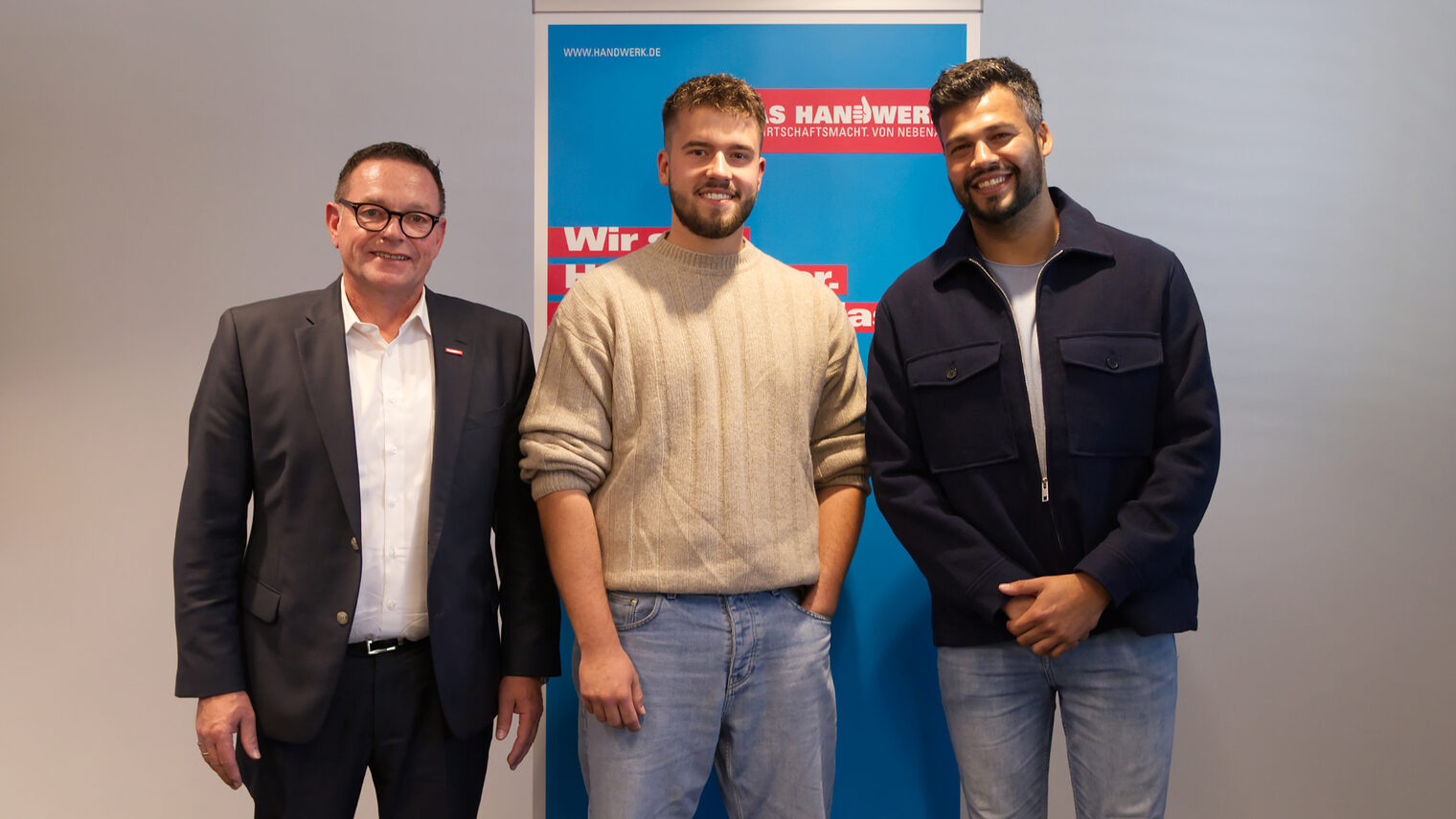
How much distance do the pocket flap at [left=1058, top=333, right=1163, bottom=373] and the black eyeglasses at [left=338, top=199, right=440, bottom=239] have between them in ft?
4.23

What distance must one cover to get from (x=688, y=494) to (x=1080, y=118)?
156 cm

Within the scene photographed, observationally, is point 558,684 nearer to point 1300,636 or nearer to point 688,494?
point 688,494

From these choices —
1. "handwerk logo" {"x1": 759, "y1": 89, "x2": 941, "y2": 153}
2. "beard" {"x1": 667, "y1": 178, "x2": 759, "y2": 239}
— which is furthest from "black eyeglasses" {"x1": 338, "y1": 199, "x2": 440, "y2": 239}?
"handwerk logo" {"x1": 759, "y1": 89, "x2": 941, "y2": 153}

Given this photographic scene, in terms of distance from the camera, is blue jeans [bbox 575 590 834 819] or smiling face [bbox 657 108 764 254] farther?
smiling face [bbox 657 108 764 254]

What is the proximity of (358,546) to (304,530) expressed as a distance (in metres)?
0.11

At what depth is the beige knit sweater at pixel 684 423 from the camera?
1.71m

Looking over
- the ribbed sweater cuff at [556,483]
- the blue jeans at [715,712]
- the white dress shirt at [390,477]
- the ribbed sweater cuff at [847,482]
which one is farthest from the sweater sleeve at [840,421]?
the white dress shirt at [390,477]

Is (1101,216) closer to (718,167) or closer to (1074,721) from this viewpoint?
(718,167)

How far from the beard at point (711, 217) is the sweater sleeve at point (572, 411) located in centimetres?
26

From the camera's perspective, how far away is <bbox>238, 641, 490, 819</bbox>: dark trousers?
1656 mm

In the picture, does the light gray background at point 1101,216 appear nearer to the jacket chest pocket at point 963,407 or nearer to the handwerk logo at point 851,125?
the handwerk logo at point 851,125

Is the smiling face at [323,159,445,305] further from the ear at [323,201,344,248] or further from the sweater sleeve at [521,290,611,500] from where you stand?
the sweater sleeve at [521,290,611,500]

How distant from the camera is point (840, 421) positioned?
6.27 feet

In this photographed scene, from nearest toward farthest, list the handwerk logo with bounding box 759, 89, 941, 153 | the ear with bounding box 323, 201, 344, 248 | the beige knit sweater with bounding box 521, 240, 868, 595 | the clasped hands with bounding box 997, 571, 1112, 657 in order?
the clasped hands with bounding box 997, 571, 1112, 657 < the beige knit sweater with bounding box 521, 240, 868, 595 < the ear with bounding box 323, 201, 344, 248 < the handwerk logo with bounding box 759, 89, 941, 153
